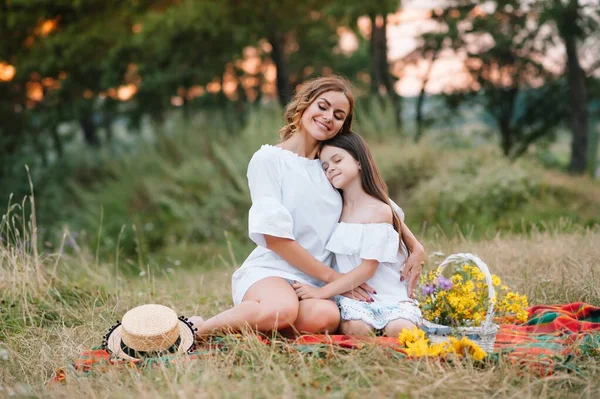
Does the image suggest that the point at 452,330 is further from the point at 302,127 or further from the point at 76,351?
the point at 76,351

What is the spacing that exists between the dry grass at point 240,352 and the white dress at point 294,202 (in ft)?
1.47

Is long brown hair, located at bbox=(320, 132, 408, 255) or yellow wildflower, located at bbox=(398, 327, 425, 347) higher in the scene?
long brown hair, located at bbox=(320, 132, 408, 255)

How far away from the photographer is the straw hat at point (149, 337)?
10.5ft

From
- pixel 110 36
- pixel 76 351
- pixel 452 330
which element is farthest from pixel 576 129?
pixel 76 351

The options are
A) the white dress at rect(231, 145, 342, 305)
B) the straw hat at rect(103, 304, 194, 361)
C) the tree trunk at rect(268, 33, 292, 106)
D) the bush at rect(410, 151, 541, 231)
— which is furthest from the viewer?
the tree trunk at rect(268, 33, 292, 106)

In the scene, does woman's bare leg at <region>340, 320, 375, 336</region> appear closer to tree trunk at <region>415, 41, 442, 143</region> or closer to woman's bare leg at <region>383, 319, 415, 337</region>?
woman's bare leg at <region>383, 319, 415, 337</region>

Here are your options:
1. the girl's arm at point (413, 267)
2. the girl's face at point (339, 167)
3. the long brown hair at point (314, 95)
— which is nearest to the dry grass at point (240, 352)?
the girl's arm at point (413, 267)

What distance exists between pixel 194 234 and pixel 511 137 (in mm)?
9096

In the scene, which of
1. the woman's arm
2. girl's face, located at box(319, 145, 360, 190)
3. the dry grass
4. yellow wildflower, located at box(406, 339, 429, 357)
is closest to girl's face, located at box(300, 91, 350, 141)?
girl's face, located at box(319, 145, 360, 190)

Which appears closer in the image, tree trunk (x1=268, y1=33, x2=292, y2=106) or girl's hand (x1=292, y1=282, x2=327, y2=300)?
girl's hand (x1=292, y1=282, x2=327, y2=300)

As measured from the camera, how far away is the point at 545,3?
1048 cm

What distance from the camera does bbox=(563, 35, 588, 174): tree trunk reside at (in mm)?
11953

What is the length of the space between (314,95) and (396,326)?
4.50 ft

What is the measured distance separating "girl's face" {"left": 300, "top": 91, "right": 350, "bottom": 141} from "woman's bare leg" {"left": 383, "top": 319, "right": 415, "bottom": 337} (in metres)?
1.11
